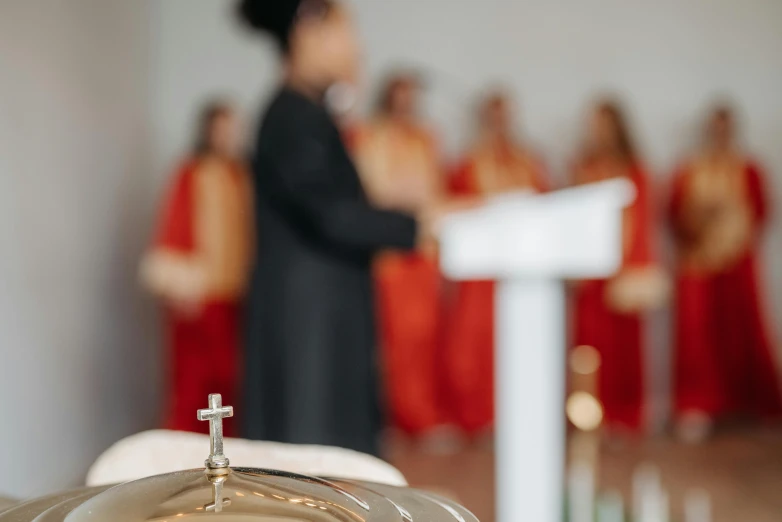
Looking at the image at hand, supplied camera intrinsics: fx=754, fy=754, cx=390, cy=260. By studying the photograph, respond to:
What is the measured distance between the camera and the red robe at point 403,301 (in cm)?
305

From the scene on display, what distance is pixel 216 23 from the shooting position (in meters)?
3.54

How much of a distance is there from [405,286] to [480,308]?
1.12 feet

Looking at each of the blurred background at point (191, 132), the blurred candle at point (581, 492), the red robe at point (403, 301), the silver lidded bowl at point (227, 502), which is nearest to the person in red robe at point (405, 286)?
the red robe at point (403, 301)

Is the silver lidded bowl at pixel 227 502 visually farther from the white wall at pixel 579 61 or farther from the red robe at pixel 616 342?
the white wall at pixel 579 61

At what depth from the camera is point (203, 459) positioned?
0.58 meters

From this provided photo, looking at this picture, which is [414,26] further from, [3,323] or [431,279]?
[3,323]

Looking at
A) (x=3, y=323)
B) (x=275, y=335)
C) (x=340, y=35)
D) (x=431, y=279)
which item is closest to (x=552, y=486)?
(x=275, y=335)

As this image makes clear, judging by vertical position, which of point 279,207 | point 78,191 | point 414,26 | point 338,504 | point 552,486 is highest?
point 414,26

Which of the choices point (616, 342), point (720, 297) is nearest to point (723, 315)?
point (720, 297)

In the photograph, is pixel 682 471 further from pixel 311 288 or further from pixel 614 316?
pixel 311 288

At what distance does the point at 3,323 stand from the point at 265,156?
3.54ft

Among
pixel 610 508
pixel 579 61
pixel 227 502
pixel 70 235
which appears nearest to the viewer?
pixel 227 502

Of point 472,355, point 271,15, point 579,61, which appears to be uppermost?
point 579,61

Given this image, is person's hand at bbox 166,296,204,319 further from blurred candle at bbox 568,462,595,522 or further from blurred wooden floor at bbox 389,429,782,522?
blurred candle at bbox 568,462,595,522
